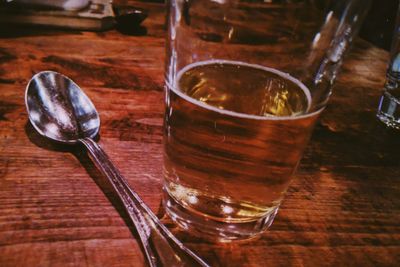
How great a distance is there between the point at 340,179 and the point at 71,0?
698mm

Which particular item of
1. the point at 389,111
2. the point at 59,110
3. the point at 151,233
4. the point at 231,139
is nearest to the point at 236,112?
the point at 231,139

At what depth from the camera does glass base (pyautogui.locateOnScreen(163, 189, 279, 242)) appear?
362 millimetres

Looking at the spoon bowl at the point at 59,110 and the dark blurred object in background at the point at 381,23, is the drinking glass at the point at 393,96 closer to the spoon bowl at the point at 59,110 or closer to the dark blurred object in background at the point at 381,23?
the spoon bowl at the point at 59,110

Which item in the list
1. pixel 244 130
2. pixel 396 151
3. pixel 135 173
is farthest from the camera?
pixel 396 151

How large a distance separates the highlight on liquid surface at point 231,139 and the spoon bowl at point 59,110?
149mm

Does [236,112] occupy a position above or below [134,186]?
above

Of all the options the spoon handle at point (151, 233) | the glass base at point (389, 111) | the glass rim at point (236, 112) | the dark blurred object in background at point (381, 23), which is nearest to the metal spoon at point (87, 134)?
the spoon handle at point (151, 233)

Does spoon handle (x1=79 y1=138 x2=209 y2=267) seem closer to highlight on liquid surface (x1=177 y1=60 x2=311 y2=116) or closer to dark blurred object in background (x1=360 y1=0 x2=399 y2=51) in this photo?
highlight on liquid surface (x1=177 y1=60 x2=311 y2=116)

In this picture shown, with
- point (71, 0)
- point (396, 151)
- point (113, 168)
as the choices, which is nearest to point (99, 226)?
point (113, 168)

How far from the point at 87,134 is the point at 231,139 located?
0.22 metres

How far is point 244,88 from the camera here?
1.22 feet

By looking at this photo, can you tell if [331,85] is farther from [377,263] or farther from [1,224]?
[1,224]

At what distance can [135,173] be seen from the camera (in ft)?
1.41

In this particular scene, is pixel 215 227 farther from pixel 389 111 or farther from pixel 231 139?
pixel 389 111
